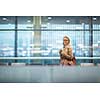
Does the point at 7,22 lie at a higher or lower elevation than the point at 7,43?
higher

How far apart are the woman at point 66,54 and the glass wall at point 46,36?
0.11 m

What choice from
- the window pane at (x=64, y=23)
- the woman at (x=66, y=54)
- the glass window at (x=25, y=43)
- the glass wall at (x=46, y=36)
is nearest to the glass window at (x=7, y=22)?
the glass wall at (x=46, y=36)

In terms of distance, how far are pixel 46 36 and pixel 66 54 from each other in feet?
2.33

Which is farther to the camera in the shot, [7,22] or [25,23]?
[25,23]

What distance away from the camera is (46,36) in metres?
6.78

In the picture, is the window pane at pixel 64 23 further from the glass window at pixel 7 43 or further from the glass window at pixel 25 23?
the glass window at pixel 7 43

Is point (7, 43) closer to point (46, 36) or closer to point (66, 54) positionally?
point (46, 36)

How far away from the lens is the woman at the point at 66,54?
6278 mm

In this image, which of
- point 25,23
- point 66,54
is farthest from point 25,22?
point 66,54

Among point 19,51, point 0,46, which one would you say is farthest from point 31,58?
point 0,46

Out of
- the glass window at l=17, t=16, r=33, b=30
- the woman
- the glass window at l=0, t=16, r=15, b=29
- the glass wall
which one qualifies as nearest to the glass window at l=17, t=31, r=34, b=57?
the glass wall

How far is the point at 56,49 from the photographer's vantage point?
22.3ft
